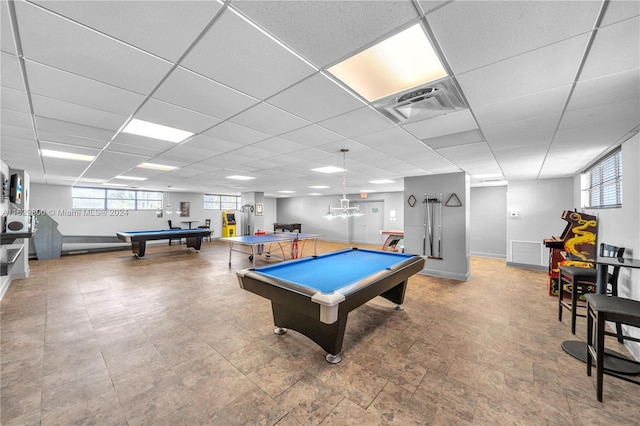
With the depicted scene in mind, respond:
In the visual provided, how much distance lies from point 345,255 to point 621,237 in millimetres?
3652

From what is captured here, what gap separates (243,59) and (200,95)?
0.69m

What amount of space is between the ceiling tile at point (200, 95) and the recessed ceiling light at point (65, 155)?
333cm

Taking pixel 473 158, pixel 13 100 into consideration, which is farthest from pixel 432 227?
pixel 13 100

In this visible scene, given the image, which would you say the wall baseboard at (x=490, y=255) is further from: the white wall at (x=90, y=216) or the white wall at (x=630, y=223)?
the white wall at (x=90, y=216)

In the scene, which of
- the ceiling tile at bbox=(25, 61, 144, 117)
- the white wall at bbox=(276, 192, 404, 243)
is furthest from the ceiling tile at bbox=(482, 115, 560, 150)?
the white wall at bbox=(276, 192, 404, 243)

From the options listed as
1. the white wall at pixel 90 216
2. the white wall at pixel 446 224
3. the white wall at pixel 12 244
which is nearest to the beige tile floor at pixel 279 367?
the white wall at pixel 12 244

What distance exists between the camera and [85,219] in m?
8.99

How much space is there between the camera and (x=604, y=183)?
398cm

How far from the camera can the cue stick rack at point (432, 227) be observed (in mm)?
5664

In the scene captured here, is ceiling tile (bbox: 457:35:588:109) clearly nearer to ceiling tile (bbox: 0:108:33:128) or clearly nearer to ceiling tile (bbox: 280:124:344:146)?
ceiling tile (bbox: 280:124:344:146)

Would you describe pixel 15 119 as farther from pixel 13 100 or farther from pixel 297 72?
pixel 297 72

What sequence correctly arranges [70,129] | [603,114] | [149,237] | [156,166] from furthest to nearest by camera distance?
[149,237] → [156,166] → [70,129] → [603,114]

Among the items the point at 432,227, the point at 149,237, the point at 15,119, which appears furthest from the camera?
the point at 149,237

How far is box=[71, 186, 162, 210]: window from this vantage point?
9.06 m
